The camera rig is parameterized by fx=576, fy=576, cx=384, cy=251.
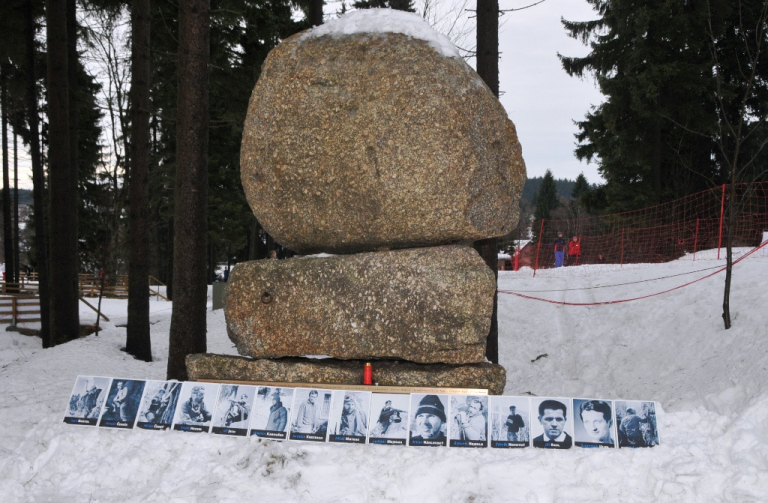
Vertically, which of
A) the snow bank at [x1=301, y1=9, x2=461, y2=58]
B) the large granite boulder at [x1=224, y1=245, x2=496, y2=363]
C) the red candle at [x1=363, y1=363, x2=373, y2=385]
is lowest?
the red candle at [x1=363, y1=363, x2=373, y2=385]

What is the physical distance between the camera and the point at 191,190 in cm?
593

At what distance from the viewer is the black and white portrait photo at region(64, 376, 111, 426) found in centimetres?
448

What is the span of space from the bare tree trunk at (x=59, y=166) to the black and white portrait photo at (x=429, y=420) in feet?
25.6

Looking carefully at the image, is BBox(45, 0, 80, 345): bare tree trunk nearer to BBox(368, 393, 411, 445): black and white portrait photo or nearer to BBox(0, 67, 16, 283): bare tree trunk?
BBox(0, 67, 16, 283): bare tree trunk

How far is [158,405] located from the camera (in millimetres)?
4461

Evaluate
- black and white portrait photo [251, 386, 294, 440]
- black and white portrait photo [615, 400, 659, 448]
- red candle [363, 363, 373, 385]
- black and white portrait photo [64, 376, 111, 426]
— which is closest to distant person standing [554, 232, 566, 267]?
black and white portrait photo [615, 400, 659, 448]

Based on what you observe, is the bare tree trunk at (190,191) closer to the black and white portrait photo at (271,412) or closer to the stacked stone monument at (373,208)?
the stacked stone monument at (373,208)

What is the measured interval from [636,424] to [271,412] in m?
2.64

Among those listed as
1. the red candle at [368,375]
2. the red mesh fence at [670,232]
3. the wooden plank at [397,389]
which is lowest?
the wooden plank at [397,389]

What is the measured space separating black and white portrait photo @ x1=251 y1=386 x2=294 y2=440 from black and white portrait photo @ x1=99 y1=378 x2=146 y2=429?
3.17 ft

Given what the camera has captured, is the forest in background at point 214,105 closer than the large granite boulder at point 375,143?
No

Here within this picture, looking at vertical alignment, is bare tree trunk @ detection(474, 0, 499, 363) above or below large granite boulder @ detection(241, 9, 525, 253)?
above

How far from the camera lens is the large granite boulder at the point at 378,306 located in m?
4.40

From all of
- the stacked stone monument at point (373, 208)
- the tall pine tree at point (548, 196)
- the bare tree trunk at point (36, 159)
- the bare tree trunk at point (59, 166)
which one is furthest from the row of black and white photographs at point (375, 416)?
the tall pine tree at point (548, 196)
